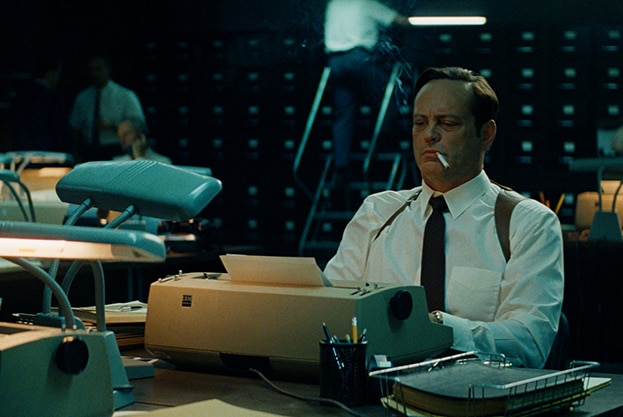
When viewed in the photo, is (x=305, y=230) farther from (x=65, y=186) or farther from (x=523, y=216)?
(x=65, y=186)

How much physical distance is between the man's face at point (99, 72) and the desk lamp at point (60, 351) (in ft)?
20.4

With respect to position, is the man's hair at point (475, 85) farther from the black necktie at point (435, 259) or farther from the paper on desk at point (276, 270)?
the paper on desk at point (276, 270)

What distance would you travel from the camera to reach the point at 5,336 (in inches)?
44.1

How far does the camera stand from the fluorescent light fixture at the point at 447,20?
684 cm

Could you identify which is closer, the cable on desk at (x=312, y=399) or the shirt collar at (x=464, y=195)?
the cable on desk at (x=312, y=399)

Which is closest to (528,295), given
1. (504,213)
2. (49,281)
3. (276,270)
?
(504,213)

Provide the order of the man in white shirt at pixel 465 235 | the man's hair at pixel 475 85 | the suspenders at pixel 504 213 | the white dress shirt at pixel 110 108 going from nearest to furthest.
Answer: the man in white shirt at pixel 465 235 < the suspenders at pixel 504 213 < the man's hair at pixel 475 85 < the white dress shirt at pixel 110 108

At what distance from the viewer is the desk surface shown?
1.30 meters

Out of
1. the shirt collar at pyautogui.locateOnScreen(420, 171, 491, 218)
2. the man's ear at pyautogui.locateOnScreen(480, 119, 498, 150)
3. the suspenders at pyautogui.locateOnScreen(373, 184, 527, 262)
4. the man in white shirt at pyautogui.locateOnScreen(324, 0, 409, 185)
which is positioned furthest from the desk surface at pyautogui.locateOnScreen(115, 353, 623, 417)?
the man in white shirt at pyautogui.locateOnScreen(324, 0, 409, 185)

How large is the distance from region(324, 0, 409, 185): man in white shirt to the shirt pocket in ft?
12.0

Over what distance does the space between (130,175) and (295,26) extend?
20.7 ft

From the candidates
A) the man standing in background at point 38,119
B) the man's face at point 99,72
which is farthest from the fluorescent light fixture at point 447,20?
the man standing in background at point 38,119

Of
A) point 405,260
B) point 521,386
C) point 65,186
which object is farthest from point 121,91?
point 521,386

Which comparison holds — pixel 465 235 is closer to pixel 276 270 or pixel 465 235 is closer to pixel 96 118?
pixel 276 270
